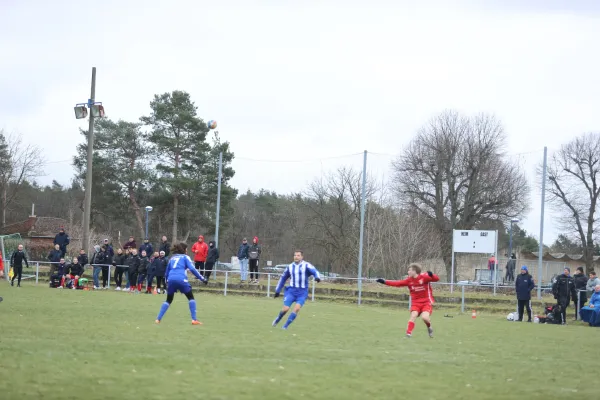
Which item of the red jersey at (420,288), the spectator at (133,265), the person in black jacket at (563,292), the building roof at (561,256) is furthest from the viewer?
the building roof at (561,256)

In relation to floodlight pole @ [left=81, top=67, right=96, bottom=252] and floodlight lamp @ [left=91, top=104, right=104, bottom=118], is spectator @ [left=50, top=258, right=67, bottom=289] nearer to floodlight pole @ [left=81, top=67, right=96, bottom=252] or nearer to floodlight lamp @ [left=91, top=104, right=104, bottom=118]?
floodlight pole @ [left=81, top=67, right=96, bottom=252]

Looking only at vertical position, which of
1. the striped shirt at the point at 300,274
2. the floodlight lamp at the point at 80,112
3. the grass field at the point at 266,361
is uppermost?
the floodlight lamp at the point at 80,112

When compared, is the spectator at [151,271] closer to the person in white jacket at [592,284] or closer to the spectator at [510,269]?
the person in white jacket at [592,284]

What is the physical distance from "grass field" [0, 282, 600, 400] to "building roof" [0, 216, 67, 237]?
6697 centimetres

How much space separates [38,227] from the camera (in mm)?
88125

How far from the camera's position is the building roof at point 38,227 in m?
83.6

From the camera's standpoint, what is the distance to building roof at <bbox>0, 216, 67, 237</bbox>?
3290 inches

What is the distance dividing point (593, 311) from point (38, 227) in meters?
71.9

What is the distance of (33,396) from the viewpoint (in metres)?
8.27

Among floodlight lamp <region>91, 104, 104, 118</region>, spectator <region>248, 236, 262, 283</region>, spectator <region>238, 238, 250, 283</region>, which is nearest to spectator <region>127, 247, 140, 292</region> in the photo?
spectator <region>238, 238, 250, 283</region>

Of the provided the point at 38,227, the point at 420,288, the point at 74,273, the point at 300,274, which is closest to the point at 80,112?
the point at 74,273

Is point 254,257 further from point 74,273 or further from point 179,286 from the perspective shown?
point 179,286

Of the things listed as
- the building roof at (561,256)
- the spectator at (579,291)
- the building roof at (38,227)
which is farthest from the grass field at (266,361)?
the building roof at (38,227)

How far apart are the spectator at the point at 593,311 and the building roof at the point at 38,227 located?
64.3 m
